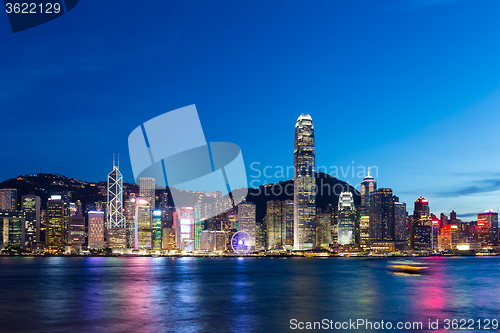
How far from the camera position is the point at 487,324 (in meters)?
37.7

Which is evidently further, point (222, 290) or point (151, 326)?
point (222, 290)

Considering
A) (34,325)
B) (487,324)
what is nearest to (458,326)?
(487,324)

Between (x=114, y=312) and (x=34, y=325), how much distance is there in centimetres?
727

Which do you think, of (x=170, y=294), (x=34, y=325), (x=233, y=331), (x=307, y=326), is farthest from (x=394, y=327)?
(x=170, y=294)

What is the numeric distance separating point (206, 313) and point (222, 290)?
22.5 m

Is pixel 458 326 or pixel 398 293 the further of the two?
pixel 398 293

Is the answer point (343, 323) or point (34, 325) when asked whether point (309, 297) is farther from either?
point (34, 325)

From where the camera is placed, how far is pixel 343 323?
37.3 m

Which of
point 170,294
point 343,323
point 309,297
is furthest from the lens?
point 170,294

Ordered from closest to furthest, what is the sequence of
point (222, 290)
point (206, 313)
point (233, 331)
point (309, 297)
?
1. point (233, 331)
2. point (206, 313)
3. point (309, 297)
4. point (222, 290)

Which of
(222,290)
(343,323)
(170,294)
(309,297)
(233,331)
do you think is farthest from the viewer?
(222,290)

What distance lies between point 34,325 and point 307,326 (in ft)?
66.6

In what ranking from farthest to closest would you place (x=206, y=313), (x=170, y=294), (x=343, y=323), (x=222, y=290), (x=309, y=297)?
(x=222, y=290) < (x=170, y=294) < (x=309, y=297) < (x=206, y=313) < (x=343, y=323)

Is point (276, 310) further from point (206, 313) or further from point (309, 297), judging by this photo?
point (309, 297)
